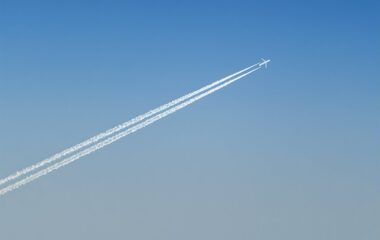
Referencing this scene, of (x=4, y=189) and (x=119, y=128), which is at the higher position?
(x=119, y=128)

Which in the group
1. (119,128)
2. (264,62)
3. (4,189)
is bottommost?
(4,189)

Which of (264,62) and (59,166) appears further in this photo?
(264,62)

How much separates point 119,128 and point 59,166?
5.16 metres

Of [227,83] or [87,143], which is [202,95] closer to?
[227,83]

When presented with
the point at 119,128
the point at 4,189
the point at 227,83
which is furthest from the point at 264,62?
the point at 4,189

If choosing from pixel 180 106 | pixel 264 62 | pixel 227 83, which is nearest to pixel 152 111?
pixel 180 106

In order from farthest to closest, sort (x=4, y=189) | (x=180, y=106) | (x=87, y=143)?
(x=180, y=106) → (x=87, y=143) → (x=4, y=189)

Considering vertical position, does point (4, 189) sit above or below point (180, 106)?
below

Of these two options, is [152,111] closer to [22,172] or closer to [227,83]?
[227,83]

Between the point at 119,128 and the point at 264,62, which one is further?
the point at 264,62

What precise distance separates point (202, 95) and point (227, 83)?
2.35 m

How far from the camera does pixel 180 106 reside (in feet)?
187

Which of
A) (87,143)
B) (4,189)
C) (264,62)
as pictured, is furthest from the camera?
(264,62)

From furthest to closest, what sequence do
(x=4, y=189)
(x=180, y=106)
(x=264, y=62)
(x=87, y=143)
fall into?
(x=264, y=62)
(x=180, y=106)
(x=87, y=143)
(x=4, y=189)
